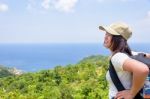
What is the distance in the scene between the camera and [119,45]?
2.98 meters

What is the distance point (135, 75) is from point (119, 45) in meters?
0.29

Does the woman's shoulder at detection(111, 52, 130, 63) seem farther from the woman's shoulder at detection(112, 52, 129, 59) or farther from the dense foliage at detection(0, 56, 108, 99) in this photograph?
the dense foliage at detection(0, 56, 108, 99)

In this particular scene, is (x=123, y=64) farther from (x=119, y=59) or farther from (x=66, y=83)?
(x=66, y=83)

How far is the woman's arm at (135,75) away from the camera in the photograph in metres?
2.76

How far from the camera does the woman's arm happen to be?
2.76 metres

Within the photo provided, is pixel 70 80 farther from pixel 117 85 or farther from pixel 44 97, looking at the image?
pixel 117 85

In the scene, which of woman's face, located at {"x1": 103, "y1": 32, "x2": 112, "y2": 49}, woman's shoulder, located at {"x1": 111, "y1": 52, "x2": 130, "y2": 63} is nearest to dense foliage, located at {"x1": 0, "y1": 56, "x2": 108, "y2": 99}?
woman's face, located at {"x1": 103, "y1": 32, "x2": 112, "y2": 49}

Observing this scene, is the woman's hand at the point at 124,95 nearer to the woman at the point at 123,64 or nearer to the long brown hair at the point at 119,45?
the woman at the point at 123,64

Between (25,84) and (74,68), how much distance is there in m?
4.88

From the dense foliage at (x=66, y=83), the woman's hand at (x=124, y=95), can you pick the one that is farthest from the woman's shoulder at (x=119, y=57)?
the dense foliage at (x=66, y=83)

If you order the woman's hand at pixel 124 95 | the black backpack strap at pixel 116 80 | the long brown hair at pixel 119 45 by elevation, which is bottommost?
the woman's hand at pixel 124 95

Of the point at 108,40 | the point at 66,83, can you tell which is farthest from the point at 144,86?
the point at 66,83

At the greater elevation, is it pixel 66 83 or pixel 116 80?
pixel 116 80

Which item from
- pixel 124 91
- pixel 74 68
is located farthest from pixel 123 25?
pixel 74 68
